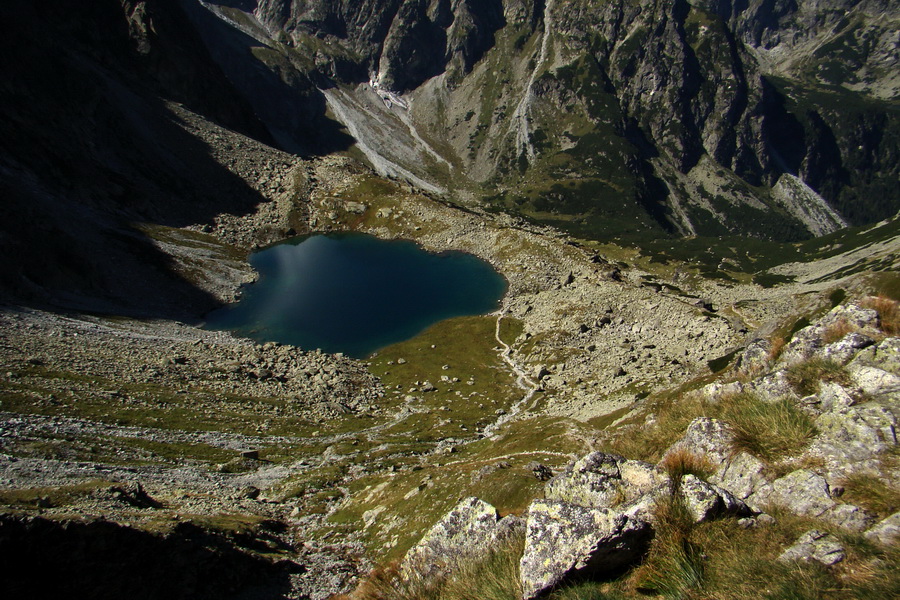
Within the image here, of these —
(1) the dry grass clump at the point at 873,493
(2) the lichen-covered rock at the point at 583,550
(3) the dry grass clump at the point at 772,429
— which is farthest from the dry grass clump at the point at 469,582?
(1) the dry grass clump at the point at 873,493

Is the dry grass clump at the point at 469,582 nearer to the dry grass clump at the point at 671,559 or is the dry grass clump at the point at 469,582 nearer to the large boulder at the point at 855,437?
the dry grass clump at the point at 671,559

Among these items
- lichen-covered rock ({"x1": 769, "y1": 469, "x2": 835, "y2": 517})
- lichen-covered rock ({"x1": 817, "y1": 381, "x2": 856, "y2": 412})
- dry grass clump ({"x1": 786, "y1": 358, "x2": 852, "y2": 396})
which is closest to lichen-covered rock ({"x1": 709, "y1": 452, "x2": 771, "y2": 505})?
lichen-covered rock ({"x1": 769, "y1": 469, "x2": 835, "y2": 517})

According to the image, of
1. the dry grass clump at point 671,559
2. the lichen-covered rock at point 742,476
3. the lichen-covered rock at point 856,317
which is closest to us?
the dry grass clump at point 671,559

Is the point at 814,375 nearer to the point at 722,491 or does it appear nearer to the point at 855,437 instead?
the point at 855,437

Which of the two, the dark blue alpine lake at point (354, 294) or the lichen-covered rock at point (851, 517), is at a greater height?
the lichen-covered rock at point (851, 517)

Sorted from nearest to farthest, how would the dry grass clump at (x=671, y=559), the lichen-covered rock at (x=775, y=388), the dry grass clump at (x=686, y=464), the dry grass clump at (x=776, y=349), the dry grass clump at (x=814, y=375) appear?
the dry grass clump at (x=671, y=559)
the dry grass clump at (x=686, y=464)
the dry grass clump at (x=814, y=375)
the lichen-covered rock at (x=775, y=388)
the dry grass clump at (x=776, y=349)

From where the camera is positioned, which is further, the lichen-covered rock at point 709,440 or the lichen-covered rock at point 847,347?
the lichen-covered rock at point 847,347

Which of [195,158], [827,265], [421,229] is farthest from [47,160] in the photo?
[827,265]

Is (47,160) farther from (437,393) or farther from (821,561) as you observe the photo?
(821,561)
